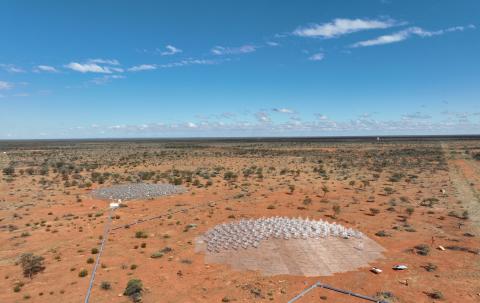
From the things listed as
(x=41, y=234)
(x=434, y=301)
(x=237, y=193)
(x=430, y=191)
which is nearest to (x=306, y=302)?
(x=434, y=301)

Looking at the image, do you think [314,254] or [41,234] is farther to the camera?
[41,234]

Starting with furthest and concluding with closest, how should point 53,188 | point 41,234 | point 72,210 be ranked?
1. point 53,188
2. point 72,210
3. point 41,234

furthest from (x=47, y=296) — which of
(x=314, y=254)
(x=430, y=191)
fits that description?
(x=430, y=191)

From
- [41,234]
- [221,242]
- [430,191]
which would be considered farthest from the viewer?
[430,191]

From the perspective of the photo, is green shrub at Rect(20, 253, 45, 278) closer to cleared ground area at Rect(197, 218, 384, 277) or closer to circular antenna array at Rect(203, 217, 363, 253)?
cleared ground area at Rect(197, 218, 384, 277)

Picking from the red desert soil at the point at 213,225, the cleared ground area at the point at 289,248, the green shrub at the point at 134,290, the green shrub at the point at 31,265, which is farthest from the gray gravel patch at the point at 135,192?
the green shrub at the point at 134,290

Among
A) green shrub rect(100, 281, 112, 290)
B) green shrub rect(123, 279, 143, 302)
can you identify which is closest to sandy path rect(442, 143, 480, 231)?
green shrub rect(123, 279, 143, 302)

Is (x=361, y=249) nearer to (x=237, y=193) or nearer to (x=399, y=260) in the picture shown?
(x=399, y=260)

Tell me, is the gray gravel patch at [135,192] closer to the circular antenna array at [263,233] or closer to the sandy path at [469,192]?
the circular antenna array at [263,233]
